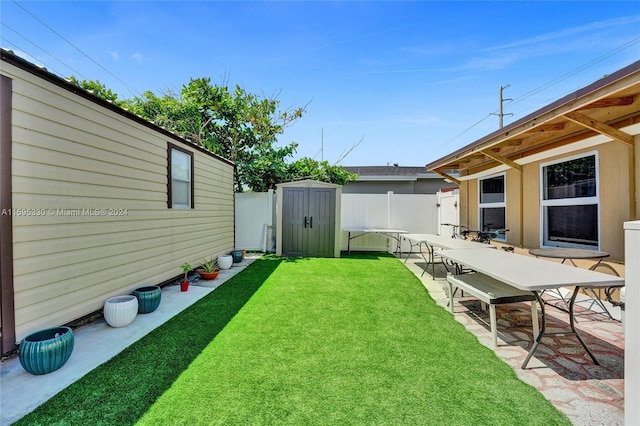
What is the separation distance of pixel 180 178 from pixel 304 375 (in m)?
4.38

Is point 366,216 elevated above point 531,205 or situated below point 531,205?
below

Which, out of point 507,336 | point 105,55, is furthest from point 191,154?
point 105,55

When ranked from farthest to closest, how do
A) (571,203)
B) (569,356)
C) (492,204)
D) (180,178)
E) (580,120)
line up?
(492,204) → (180,178) → (571,203) → (580,120) → (569,356)

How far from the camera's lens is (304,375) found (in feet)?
7.47

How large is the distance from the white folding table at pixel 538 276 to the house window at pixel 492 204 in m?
2.93

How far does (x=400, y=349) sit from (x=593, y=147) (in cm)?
375

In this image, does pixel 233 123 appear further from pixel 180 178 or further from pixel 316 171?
pixel 180 178

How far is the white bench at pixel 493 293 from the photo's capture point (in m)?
2.76

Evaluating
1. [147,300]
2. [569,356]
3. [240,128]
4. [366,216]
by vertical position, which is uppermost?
[240,128]

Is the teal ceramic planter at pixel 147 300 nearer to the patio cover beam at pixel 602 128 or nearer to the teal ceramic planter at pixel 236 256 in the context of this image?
the teal ceramic planter at pixel 236 256

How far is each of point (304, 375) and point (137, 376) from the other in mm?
1303

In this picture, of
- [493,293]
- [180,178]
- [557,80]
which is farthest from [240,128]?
[557,80]

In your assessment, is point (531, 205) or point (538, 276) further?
point (531, 205)

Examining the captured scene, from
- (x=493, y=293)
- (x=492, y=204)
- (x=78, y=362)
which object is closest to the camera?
(x=78, y=362)
